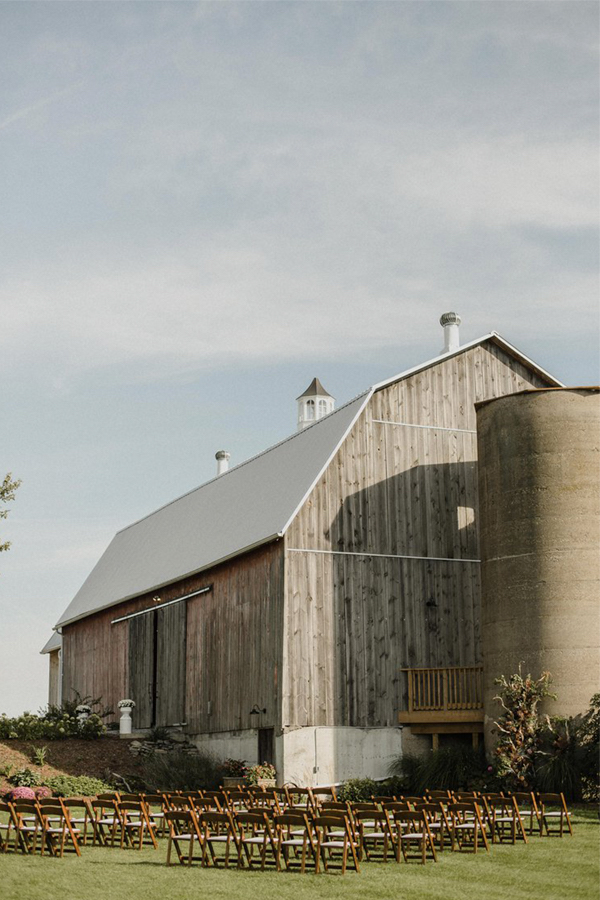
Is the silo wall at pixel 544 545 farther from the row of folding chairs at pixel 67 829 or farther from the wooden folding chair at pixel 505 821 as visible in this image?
the row of folding chairs at pixel 67 829

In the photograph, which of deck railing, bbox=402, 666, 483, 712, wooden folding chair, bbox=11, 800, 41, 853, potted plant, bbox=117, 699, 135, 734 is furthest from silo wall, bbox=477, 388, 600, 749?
potted plant, bbox=117, 699, 135, 734

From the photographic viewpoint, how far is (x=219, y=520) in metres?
30.7

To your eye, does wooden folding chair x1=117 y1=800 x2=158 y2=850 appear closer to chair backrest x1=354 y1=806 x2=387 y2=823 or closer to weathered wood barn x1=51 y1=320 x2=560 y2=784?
chair backrest x1=354 y1=806 x2=387 y2=823

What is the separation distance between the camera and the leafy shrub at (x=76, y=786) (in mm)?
23750

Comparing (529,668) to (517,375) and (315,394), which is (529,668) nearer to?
(517,375)

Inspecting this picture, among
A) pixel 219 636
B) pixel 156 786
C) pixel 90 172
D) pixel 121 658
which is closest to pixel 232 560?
pixel 219 636

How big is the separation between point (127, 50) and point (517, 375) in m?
16.3

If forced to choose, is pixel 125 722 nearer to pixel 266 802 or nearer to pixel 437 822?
pixel 266 802

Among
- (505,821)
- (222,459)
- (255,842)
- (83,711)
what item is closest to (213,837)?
(255,842)

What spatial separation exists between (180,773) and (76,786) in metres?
2.57

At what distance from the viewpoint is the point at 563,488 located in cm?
→ 2353

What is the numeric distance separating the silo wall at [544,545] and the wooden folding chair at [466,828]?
6804 millimetres

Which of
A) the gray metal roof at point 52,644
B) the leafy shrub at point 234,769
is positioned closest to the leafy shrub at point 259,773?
the leafy shrub at point 234,769

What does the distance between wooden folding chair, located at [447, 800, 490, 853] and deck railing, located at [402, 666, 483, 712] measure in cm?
854
